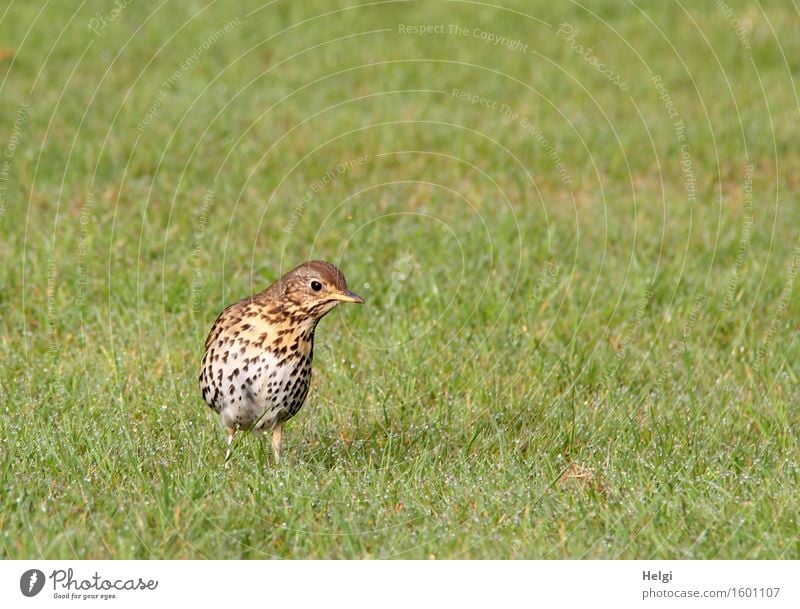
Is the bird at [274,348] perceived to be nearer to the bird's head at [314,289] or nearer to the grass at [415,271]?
the bird's head at [314,289]

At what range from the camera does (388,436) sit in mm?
6914

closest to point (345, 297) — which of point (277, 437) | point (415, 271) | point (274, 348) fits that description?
point (274, 348)

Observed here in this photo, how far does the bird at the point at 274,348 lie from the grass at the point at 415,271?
267mm

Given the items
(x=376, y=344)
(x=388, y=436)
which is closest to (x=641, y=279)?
(x=376, y=344)

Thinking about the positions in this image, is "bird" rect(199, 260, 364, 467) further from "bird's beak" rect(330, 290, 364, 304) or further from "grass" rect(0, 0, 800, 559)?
"grass" rect(0, 0, 800, 559)

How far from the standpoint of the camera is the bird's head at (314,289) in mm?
6148

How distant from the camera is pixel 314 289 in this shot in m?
6.21

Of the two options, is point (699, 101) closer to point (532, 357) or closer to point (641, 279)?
point (641, 279)

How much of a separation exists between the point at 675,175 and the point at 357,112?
3191 mm
